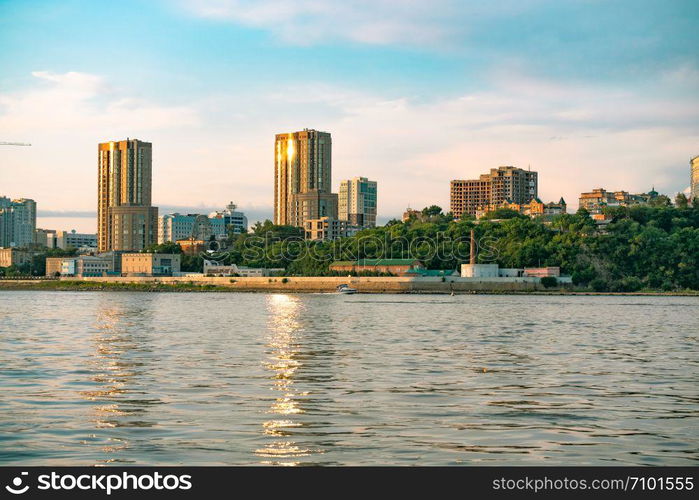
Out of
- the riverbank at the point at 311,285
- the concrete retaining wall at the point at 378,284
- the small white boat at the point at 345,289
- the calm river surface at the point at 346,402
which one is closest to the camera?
the calm river surface at the point at 346,402

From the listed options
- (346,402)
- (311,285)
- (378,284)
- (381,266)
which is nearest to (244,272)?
(311,285)

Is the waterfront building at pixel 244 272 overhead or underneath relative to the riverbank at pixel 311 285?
overhead

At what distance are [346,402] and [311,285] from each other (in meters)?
150

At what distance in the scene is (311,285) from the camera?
170 meters

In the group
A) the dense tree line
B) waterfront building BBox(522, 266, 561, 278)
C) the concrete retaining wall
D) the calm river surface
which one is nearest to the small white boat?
the concrete retaining wall

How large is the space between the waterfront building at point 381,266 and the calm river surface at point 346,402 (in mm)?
132771

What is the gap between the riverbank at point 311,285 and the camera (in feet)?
516

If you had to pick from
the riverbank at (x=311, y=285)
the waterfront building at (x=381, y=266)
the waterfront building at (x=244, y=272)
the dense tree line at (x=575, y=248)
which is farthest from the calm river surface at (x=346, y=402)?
the waterfront building at (x=244, y=272)

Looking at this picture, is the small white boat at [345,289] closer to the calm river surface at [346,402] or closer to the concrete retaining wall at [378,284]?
the concrete retaining wall at [378,284]

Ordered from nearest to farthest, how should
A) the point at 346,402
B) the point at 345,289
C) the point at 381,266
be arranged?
1. the point at 346,402
2. the point at 345,289
3. the point at 381,266

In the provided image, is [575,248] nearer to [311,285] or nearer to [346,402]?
[311,285]

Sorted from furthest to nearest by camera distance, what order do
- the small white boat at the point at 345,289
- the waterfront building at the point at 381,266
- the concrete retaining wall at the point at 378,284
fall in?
1. the waterfront building at the point at 381,266
2. the concrete retaining wall at the point at 378,284
3. the small white boat at the point at 345,289

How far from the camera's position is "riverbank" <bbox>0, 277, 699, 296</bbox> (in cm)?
15712

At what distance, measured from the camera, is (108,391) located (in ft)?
69.1
